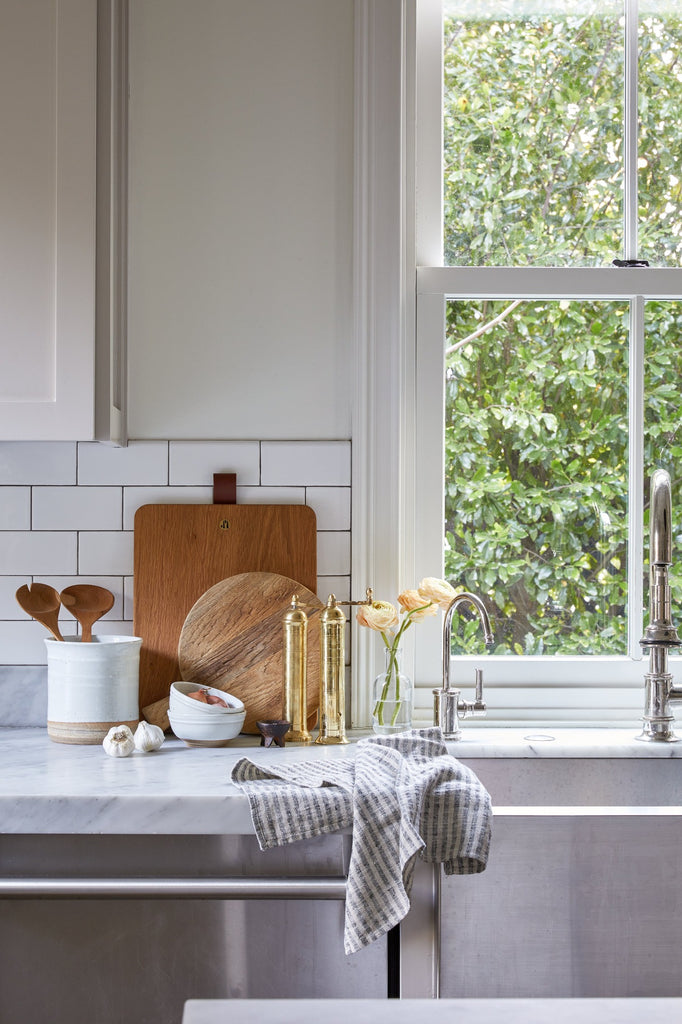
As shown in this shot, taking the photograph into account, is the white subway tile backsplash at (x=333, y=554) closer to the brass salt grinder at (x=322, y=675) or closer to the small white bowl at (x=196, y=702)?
the brass salt grinder at (x=322, y=675)

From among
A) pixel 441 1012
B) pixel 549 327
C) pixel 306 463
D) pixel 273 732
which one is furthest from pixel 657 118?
pixel 441 1012

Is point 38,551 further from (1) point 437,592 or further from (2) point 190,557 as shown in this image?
(1) point 437,592

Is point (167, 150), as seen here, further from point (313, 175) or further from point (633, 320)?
point (633, 320)

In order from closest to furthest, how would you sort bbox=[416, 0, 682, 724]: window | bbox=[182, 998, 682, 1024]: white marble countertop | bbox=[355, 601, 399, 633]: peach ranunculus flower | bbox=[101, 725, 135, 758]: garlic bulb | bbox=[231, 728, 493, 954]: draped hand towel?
1. bbox=[182, 998, 682, 1024]: white marble countertop
2. bbox=[231, 728, 493, 954]: draped hand towel
3. bbox=[101, 725, 135, 758]: garlic bulb
4. bbox=[355, 601, 399, 633]: peach ranunculus flower
5. bbox=[416, 0, 682, 724]: window

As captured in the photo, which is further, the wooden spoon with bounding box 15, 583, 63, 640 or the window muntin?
the window muntin

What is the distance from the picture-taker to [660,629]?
1751mm

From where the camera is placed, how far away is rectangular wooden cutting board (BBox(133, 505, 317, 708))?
180cm

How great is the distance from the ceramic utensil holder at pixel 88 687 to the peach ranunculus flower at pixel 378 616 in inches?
16.3

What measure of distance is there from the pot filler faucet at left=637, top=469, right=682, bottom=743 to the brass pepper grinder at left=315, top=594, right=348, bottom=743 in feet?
1.84

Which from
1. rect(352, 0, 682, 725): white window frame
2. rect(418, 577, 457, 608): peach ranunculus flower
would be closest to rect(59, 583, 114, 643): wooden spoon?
rect(352, 0, 682, 725): white window frame

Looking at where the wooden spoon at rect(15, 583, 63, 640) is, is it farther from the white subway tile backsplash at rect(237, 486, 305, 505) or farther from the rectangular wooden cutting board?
the white subway tile backsplash at rect(237, 486, 305, 505)

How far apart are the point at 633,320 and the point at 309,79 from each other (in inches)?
31.5

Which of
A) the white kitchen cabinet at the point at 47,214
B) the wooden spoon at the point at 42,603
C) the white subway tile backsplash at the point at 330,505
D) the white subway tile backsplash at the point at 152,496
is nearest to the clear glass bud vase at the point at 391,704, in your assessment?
the white subway tile backsplash at the point at 330,505

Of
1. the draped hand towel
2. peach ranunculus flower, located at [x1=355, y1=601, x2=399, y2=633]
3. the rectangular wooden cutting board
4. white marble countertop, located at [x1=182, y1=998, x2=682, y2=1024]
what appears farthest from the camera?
the rectangular wooden cutting board
